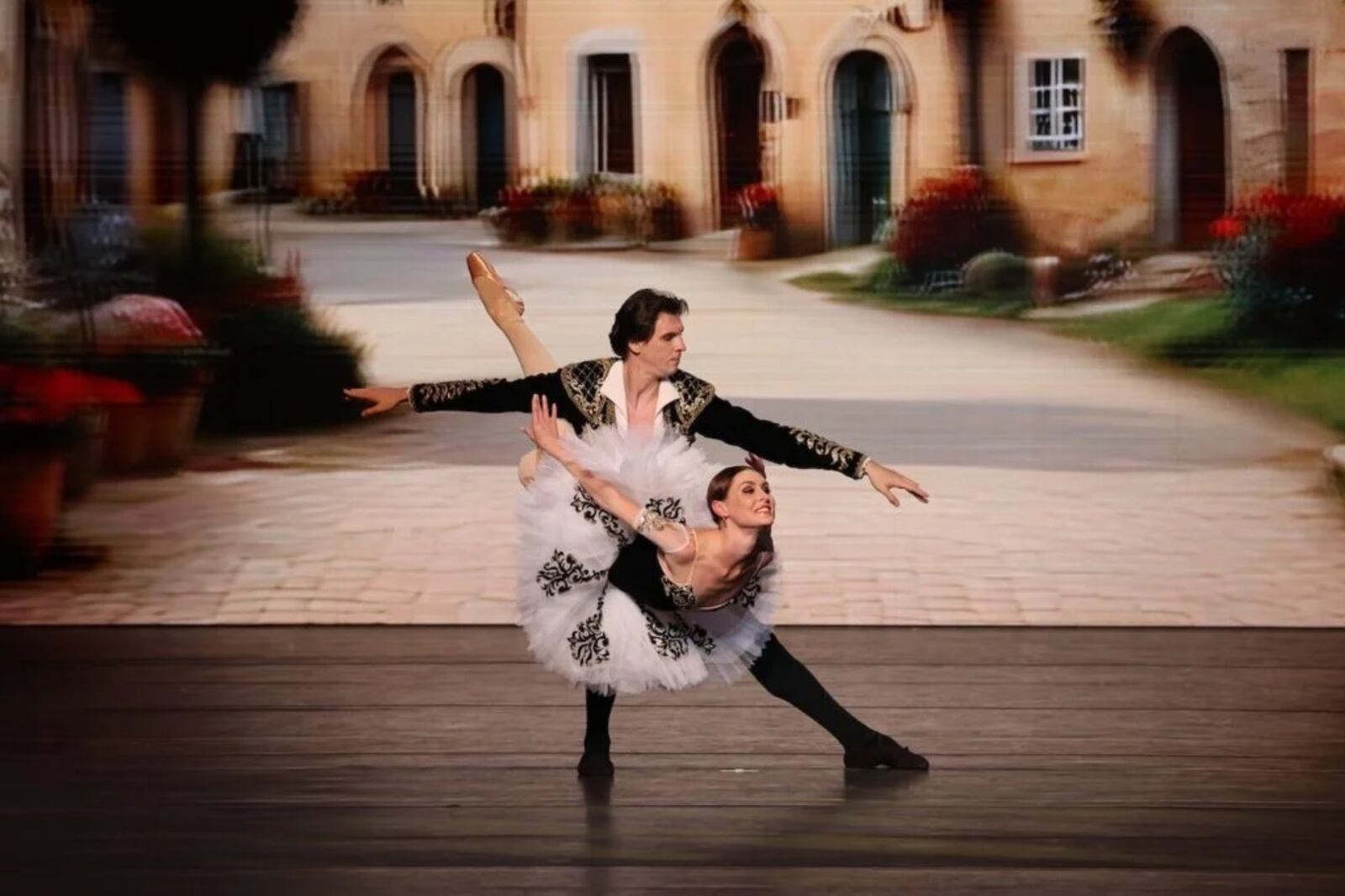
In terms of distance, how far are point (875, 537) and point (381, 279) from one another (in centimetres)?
160

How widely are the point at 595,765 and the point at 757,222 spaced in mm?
2971

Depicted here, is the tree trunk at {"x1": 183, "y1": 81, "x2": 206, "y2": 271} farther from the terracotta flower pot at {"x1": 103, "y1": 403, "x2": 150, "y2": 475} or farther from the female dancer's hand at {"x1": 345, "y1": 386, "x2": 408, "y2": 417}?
the female dancer's hand at {"x1": 345, "y1": 386, "x2": 408, "y2": 417}

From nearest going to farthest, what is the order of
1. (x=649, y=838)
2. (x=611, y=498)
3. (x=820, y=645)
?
(x=649, y=838)
(x=611, y=498)
(x=820, y=645)

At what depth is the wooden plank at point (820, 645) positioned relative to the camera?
6273 mm

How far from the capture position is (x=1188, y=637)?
670 cm

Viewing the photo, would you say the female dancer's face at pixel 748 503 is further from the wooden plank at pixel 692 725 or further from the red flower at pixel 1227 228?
the red flower at pixel 1227 228

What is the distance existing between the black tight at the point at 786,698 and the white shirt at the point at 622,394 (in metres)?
0.46

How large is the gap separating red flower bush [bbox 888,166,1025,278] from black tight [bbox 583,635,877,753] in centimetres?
276

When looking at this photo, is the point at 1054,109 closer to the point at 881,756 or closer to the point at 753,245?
the point at 753,245

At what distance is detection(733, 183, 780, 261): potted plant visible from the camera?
722 centimetres

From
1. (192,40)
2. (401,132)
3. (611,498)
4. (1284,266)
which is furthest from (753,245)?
(611,498)

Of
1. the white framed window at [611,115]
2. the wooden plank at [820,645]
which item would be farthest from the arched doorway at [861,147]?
the wooden plank at [820,645]

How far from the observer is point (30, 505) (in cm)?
729

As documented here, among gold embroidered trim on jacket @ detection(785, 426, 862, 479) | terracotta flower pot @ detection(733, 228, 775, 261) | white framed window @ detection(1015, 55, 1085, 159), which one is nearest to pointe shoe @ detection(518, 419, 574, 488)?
gold embroidered trim on jacket @ detection(785, 426, 862, 479)
